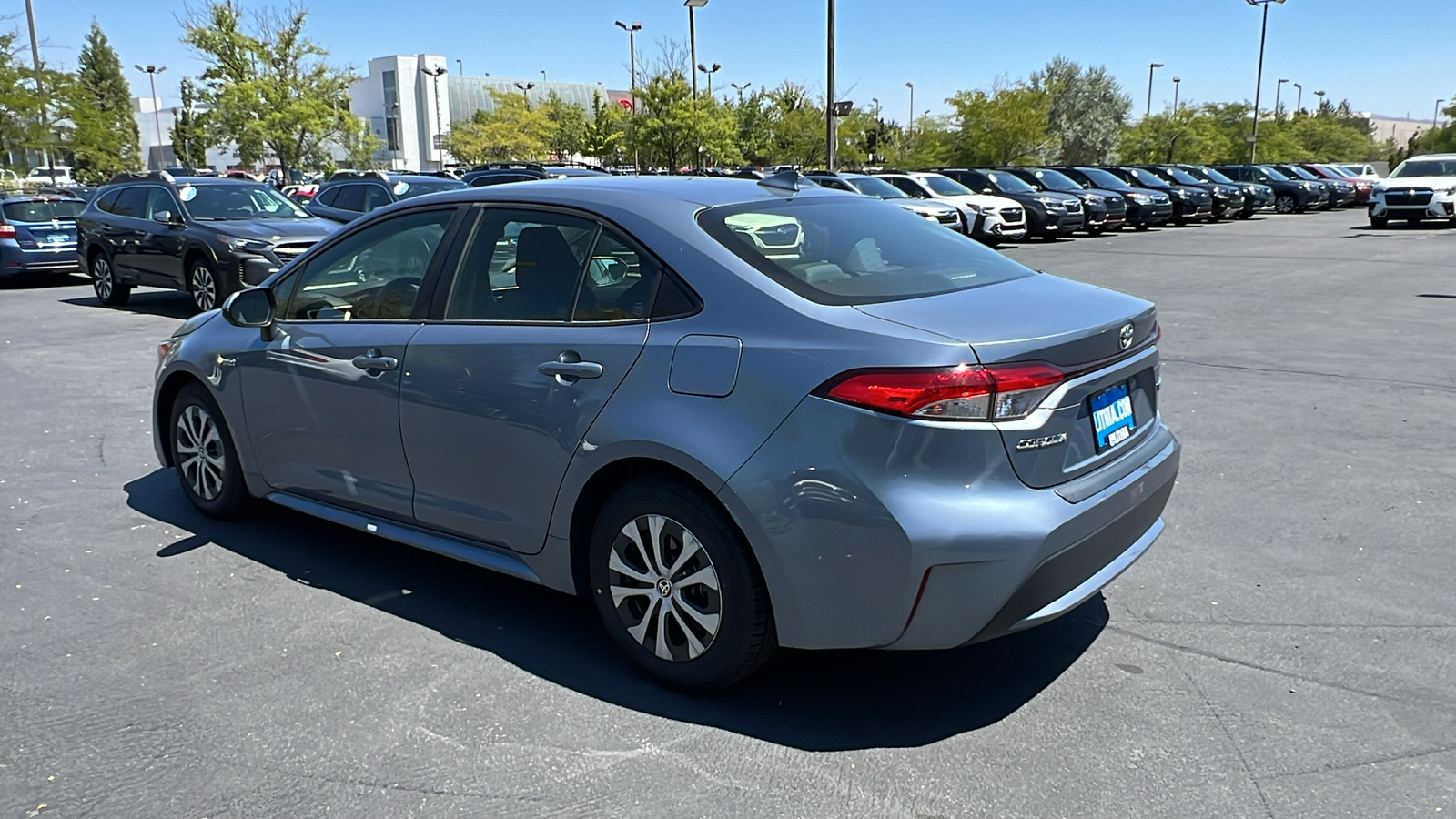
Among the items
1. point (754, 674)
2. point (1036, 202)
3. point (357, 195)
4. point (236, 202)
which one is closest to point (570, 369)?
point (754, 674)

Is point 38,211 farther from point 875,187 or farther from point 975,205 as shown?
point 975,205

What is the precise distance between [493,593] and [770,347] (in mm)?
1968

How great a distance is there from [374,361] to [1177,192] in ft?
104

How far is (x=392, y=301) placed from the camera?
178 inches

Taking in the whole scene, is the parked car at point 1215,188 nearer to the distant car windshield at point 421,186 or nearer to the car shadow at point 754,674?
the distant car windshield at point 421,186

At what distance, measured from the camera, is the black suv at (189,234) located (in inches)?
520

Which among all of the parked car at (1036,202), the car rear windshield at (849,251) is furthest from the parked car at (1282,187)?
the car rear windshield at (849,251)

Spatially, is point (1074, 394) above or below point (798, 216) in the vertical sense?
below

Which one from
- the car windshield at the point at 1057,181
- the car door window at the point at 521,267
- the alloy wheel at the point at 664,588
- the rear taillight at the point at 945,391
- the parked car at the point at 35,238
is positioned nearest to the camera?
the rear taillight at the point at 945,391

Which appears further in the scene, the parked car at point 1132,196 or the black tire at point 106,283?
the parked car at point 1132,196

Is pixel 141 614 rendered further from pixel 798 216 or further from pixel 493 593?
pixel 798 216

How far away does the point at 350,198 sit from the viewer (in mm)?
16844

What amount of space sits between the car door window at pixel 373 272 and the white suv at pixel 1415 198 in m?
30.8

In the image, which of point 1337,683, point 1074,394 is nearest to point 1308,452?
point 1337,683
